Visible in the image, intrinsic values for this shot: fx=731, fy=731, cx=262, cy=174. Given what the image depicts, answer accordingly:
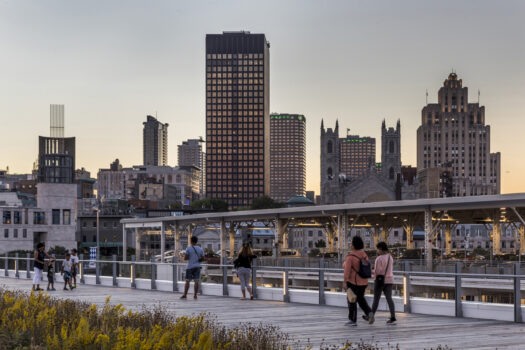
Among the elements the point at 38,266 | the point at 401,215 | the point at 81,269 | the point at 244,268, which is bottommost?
the point at 81,269

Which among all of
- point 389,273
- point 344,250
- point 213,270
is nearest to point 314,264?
point 344,250

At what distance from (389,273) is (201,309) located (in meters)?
5.41

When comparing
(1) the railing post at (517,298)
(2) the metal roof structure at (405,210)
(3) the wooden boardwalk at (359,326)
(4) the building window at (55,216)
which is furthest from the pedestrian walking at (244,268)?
(4) the building window at (55,216)

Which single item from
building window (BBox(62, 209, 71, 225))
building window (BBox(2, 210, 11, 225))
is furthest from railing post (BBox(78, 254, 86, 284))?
building window (BBox(62, 209, 71, 225))

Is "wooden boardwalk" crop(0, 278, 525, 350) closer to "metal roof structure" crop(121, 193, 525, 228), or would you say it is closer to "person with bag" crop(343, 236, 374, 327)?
"person with bag" crop(343, 236, 374, 327)

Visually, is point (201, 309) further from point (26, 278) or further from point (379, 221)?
point (379, 221)

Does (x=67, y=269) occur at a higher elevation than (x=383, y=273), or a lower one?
lower

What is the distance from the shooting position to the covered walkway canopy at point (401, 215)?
4609cm

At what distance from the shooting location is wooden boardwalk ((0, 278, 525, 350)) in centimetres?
1247

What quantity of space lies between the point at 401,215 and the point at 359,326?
2001 inches

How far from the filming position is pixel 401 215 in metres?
64.9

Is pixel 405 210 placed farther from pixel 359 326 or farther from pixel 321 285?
pixel 359 326

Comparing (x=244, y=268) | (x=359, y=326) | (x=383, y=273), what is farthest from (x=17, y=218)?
(x=359, y=326)

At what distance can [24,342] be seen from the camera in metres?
10.6
